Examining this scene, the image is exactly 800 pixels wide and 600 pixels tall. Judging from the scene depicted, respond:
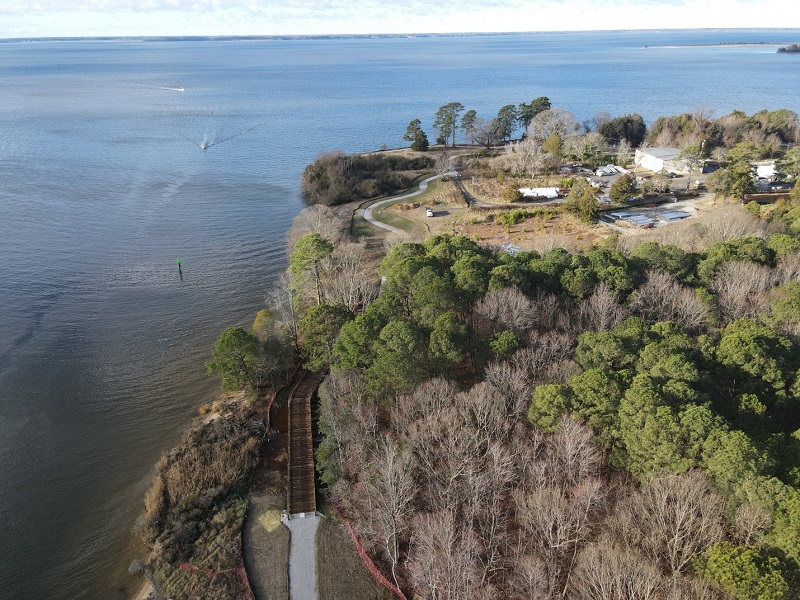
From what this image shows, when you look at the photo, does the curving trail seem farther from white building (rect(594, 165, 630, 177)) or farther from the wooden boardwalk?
the wooden boardwalk

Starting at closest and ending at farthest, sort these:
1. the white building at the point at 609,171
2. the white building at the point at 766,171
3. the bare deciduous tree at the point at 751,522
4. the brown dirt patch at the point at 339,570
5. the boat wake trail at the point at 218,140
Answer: the bare deciduous tree at the point at 751,522, the brown dirt patch at the point at 339,570, the white building at the point at 766,171, the white building at the point at 609,171, the boat wake trail at the point at 218,140

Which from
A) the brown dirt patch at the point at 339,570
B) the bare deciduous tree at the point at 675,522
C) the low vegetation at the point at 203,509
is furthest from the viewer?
the low vegetation at the point at 203,509

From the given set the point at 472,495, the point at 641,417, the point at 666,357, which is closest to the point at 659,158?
the point at 666,357

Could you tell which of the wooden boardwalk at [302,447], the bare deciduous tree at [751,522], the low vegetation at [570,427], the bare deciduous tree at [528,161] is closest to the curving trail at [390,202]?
the bare deciduous tree at [528,161]

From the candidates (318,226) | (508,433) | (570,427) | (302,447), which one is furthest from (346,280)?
(570,427)

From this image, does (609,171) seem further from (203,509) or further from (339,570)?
(203,509)

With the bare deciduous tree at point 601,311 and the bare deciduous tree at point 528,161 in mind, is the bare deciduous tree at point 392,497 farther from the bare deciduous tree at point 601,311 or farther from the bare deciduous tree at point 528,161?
the bare deciduous tree at point 528,161
